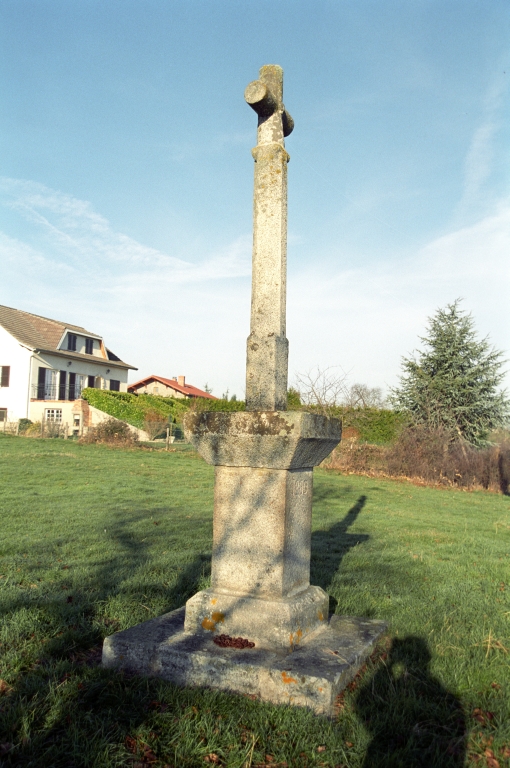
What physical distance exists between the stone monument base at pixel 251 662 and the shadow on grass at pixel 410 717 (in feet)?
0.61

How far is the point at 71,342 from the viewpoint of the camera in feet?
122

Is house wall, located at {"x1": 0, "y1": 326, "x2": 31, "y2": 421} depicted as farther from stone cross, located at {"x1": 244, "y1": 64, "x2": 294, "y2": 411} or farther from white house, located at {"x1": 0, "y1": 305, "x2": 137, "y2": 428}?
stone cross, located at {"x1": 244, "y1": 64, "x2": 294, "y2": 411}

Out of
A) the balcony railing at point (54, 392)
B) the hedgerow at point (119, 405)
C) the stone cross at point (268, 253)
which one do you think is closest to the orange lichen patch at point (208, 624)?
the stone cross at point (268, 253)

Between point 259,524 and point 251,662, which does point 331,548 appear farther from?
point 251,662

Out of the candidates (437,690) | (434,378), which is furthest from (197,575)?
(434,378)

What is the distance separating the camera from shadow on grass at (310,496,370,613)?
19.6 ft

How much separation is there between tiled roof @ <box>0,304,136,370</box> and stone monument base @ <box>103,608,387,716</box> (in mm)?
31234

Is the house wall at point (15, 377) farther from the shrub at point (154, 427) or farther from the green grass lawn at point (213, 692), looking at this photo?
the green grass lawn at point (213, 692)

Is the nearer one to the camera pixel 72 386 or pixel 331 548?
pixel 331 548

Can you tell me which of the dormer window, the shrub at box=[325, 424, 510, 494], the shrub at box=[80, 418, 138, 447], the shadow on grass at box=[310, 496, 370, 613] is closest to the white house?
the dormer window

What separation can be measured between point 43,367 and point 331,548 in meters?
29.1

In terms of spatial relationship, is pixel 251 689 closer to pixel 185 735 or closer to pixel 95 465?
pixel 185 735

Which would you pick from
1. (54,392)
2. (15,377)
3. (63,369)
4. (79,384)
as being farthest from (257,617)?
(79,384)

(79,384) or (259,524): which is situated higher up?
(79,384)
